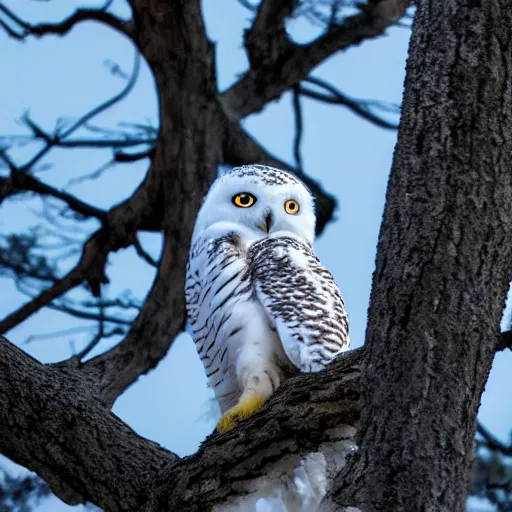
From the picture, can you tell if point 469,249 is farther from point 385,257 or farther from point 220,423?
point 220,423

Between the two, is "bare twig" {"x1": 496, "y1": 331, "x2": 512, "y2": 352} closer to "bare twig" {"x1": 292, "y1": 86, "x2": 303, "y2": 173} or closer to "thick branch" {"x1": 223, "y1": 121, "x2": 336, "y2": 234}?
"thick branch" {"x1": 223, "y1": 121, "x2": 336, "y2": 234}

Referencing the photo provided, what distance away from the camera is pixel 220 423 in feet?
8.30

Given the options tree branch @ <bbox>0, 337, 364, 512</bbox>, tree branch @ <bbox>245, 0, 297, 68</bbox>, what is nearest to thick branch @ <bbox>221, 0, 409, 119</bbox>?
tree branch @ <bbox>245, 0, 297, 68</bbox>

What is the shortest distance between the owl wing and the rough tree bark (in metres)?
0.23

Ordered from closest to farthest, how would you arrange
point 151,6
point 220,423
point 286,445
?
point 286,445
point 220,423
point 151,6

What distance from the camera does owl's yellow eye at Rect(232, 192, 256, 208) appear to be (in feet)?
10.0

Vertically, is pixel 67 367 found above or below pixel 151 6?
below

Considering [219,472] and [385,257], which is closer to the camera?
[385,257]

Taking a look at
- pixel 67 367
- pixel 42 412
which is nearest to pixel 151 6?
pixel 67 367

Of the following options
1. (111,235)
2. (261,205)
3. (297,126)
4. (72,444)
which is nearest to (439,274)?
(72,444)

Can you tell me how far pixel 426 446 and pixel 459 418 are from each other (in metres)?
0.08

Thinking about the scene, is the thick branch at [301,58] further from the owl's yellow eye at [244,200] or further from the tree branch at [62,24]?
the owl's yellow eye at [244,200]

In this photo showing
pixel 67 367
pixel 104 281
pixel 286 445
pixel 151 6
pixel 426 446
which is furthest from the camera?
pixel 104 281

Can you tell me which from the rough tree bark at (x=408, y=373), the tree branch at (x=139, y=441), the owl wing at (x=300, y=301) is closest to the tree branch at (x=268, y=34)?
the owl wing at (x=300, y=301)
